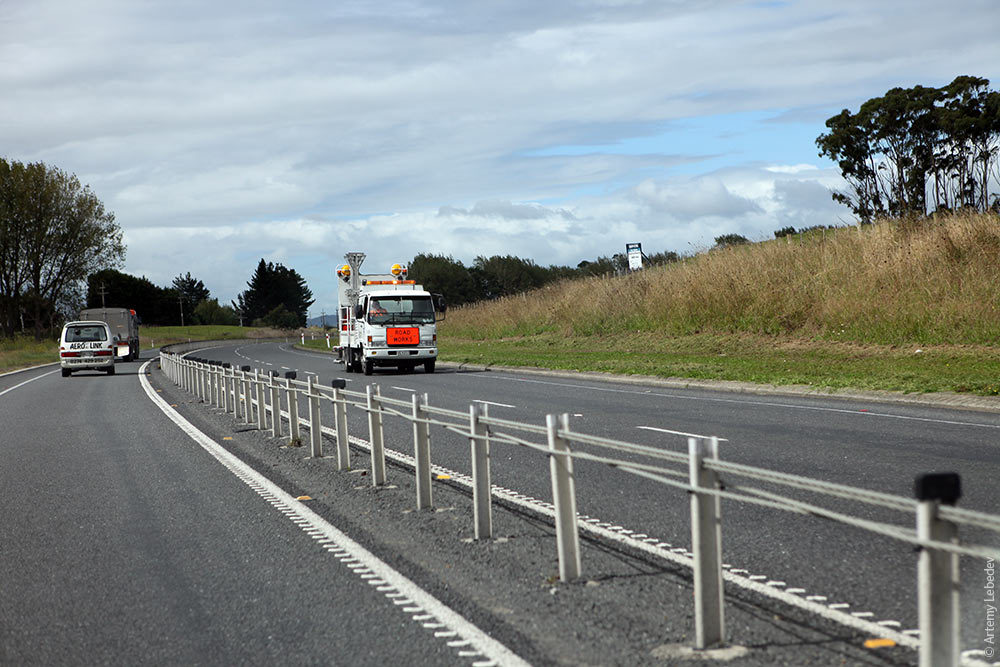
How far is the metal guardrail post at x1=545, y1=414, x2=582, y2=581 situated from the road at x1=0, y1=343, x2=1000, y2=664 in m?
0.16

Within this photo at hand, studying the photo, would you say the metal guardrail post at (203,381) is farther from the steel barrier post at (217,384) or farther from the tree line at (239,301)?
the tree line at (239,301)

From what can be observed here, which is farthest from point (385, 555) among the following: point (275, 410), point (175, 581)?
point (275, 410)

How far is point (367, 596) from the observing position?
19.5 ft

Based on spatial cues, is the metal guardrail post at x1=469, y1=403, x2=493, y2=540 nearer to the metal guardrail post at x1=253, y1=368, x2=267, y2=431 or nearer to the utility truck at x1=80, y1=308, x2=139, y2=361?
the metal guardrail post at x1=253, y1=368, x2=267, y2=431

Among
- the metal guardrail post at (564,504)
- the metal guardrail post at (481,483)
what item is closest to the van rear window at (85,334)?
the metal guardrail post at (481,483)

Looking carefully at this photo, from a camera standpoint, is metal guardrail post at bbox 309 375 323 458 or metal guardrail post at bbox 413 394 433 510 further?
metal guardrail post at bbox 309 375 323 458

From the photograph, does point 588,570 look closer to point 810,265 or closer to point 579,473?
point 579,473

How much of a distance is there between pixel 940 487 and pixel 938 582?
320 millimetres

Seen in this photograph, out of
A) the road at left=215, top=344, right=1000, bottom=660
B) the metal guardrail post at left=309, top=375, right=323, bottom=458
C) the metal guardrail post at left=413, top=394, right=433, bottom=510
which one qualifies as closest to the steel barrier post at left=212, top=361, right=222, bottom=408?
the road at left=215, top=344, right=1000, bottom=660

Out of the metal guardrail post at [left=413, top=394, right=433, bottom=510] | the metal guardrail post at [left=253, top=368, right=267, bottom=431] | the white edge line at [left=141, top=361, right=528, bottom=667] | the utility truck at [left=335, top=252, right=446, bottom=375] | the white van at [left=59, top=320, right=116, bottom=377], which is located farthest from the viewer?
the white van at [left=59, top=320, right=116, bottom=377]

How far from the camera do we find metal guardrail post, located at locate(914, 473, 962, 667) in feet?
10.9

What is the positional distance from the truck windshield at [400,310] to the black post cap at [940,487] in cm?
2814

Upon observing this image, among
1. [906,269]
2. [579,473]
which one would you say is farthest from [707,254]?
[579,473]

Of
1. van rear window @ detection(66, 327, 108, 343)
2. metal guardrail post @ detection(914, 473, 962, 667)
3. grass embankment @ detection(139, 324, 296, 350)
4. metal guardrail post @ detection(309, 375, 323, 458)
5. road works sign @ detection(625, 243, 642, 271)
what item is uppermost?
road works sign @ detection(625, 243, 642, 271)
